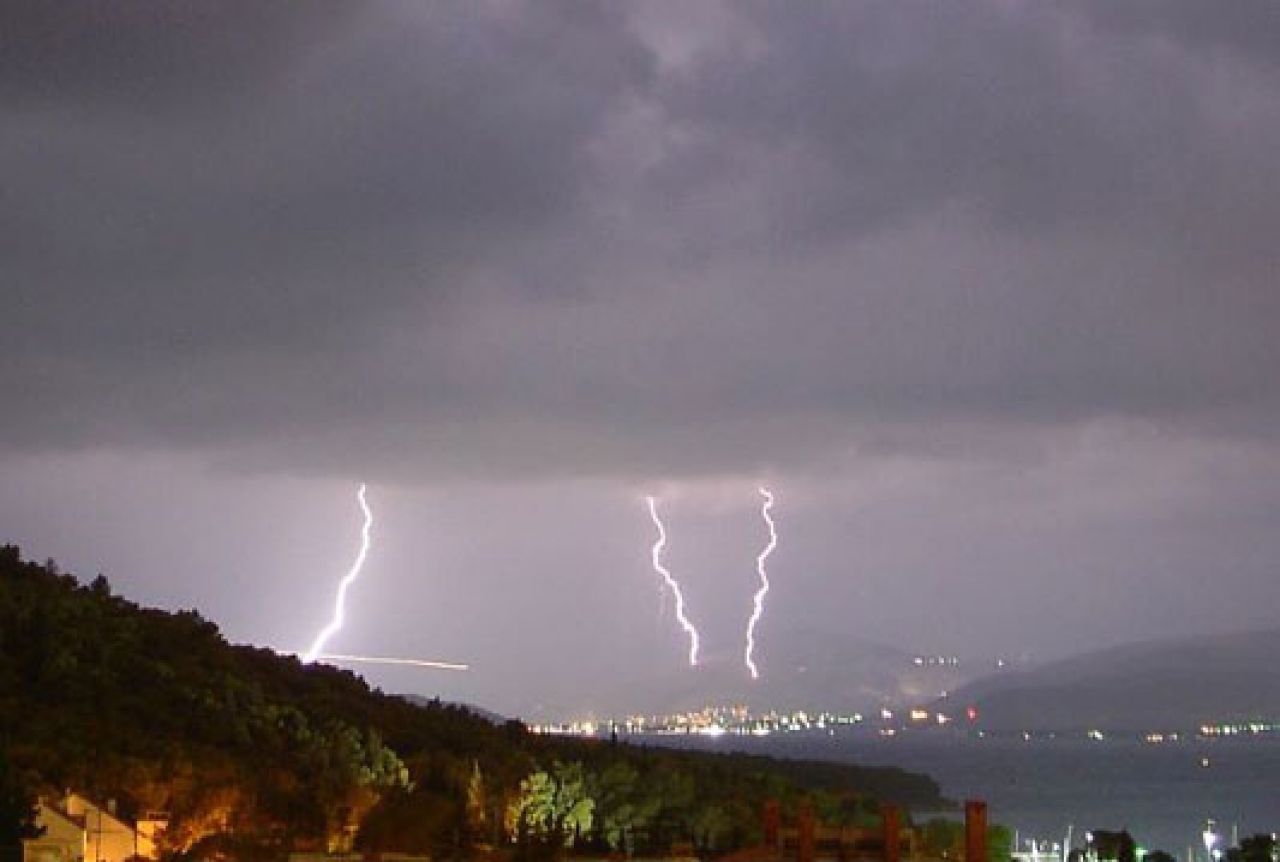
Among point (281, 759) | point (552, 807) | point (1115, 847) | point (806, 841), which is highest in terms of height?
point (281, 759)

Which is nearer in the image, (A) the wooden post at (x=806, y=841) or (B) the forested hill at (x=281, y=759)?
(A) the wooden post at (x=806, y=841)

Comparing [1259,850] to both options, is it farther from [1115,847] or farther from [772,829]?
Result: [772,829]

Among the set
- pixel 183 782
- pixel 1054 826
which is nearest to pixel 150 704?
pixel 183 782

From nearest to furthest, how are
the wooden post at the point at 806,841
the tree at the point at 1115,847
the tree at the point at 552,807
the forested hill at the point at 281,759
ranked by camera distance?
the wooden post at the point at 806,841 < the forested hill at the point at 281,759 < the tree at the point at 1115,847 < the tree at the point at 552,807

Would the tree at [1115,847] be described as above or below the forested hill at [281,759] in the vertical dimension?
below

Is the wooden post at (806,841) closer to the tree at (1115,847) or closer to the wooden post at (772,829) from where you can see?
the wooden post at (772,829)

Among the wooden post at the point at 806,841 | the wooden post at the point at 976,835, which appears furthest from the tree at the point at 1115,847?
the wooden post at the point at 806,841

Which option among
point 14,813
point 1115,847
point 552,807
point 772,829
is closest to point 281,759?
point 552,807

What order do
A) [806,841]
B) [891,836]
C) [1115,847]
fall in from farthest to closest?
1. [1115,847]
2. [891,836]
3. [806,841]

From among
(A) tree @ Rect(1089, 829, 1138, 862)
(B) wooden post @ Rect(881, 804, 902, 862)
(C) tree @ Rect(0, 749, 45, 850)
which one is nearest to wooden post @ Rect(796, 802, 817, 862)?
(B) wooden post @ Rect(881, 804, 902, 862)

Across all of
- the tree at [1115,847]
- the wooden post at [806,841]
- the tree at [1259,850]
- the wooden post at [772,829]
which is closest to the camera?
the wooden post at [806,841]

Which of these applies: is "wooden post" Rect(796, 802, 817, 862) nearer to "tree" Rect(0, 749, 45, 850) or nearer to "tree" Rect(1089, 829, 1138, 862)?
"tree" Rect(1089, 829, 1138, 862)
